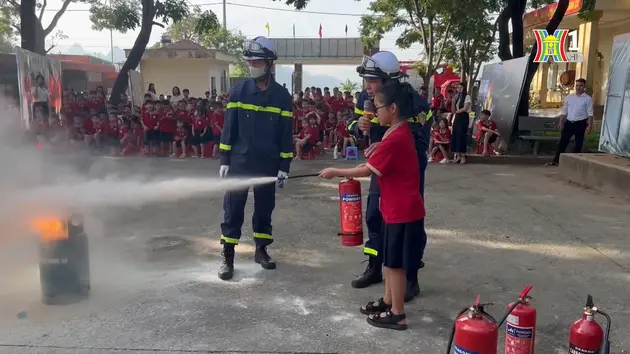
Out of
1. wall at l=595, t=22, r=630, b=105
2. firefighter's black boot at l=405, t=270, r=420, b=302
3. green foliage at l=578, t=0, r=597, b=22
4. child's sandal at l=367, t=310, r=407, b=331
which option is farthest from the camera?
wall at l=595, t=22, r=630, b=105

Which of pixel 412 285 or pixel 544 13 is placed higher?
pixel 544 13

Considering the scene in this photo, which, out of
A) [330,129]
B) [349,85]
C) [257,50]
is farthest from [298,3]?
[349,85]

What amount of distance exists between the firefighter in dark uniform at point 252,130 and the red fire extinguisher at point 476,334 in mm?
2370

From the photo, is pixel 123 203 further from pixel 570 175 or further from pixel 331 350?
pixel 570 175

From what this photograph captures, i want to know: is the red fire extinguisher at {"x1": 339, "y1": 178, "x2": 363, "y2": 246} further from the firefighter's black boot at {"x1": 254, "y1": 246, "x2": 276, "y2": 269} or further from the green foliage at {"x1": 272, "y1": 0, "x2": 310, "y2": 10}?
the green foliage at {"x1": 272, "y1": 0, "x2": 310, "y2": 10}

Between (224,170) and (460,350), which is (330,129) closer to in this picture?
(224,170)

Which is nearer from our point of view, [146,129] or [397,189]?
[397,189]

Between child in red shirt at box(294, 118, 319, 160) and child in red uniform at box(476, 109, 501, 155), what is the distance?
3.80 m

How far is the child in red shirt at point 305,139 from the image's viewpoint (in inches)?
485

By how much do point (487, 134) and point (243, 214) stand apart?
8897mm

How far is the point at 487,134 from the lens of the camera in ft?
40.9

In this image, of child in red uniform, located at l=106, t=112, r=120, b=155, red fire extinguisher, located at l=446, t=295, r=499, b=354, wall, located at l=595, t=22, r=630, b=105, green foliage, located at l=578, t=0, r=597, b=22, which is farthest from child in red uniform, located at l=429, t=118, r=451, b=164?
wall, located at l=595, t=22, r=630, b=105

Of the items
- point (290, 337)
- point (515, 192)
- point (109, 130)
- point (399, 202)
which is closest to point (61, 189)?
point (290, 337)

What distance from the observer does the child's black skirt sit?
11.9ft
